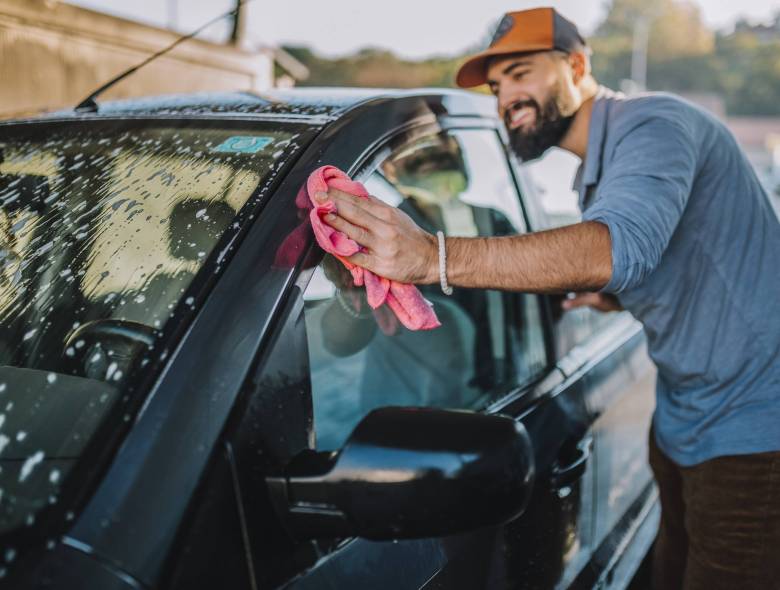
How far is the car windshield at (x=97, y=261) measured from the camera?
116cm

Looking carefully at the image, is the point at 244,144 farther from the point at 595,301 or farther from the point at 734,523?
the point at 734,523

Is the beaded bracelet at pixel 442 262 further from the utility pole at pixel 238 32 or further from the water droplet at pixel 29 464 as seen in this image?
the utility pole at pixel 238 32

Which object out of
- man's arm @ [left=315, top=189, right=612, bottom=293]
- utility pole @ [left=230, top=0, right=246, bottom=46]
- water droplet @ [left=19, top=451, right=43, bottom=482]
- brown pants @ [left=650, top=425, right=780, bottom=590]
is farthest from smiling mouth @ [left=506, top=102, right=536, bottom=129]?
utility pole @ [left=230, top=0, right=246, bottom=46]

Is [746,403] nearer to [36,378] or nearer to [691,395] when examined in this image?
[691,395]

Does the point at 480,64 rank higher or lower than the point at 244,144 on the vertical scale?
higher

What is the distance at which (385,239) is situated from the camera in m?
1.49

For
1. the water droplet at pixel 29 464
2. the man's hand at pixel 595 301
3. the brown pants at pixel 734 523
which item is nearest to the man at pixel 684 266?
the brown pants at pixel 734 523

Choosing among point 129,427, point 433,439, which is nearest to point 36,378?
point 129,427

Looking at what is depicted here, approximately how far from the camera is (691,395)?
82.6 inches

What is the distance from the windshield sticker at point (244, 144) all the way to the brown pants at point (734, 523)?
1333 millimetres

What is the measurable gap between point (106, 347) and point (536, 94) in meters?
1.39

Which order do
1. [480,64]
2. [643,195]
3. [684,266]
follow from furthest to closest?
1. [480,64]
2. [684,266]
3. [643,195]

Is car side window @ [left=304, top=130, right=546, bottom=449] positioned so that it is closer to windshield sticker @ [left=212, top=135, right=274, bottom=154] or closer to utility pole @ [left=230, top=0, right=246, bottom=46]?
windshield sticker @ [left=212, top=135, right=274, bottom=154]

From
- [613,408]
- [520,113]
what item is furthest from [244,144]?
[613,408]
